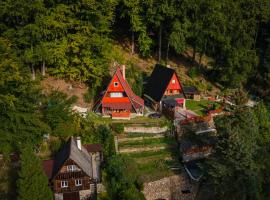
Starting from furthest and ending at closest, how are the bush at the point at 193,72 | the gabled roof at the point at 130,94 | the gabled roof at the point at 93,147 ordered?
the bush at the point at 193,72
the gabled roof at the point at 130,94
the gabled roof at the point at 93,147

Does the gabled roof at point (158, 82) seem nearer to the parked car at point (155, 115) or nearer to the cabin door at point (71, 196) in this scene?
the parked car at point (155, 115)

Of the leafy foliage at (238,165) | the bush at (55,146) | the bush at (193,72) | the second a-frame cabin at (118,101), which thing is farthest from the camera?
the bush at (193,72)

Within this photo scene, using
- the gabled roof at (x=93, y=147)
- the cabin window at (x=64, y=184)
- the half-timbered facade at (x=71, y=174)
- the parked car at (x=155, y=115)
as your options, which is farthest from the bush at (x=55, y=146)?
the parked car at (x=155, y=115)

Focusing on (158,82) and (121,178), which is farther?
(158,82)

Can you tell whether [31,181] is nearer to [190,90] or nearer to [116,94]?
[116,94]

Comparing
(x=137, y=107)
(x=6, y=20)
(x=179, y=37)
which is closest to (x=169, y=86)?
(x=137, y=107)

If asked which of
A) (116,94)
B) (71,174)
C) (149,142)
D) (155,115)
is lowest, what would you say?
(149,142)

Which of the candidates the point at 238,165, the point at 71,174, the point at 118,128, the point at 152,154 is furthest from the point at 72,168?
the point at 238,165
